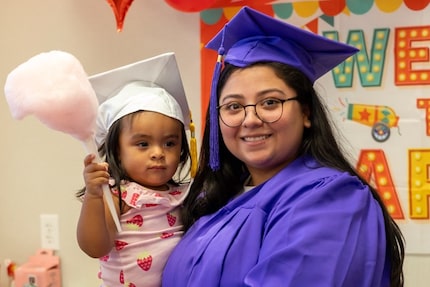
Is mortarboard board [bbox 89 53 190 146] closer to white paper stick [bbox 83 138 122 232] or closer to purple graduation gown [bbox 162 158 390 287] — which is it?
white paper stick [bbox 83 138 122 232]

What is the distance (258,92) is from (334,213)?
12.1 inches

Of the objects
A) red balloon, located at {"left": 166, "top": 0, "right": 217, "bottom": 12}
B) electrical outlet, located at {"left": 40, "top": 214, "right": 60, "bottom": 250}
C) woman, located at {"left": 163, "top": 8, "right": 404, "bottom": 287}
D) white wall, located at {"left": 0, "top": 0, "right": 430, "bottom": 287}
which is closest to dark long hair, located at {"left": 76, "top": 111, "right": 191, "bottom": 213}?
woman, located at {"left": 163, "top": 8, "right": 404, "bottom": 287}

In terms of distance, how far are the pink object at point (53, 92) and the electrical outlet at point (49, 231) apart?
1162 millimetres

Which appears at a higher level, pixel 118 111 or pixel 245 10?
pixel 245 10

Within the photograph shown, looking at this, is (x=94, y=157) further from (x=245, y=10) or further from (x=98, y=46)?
(x=98, y=46)

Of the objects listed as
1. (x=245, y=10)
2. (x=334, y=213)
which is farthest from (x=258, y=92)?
(x=334, y=213)

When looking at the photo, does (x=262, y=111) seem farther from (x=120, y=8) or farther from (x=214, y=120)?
(x=120, y=8)

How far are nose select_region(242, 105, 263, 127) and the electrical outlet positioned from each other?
1.29 meters

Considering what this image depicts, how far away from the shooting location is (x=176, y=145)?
4.47 feet

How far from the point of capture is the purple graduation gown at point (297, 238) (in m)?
0.92

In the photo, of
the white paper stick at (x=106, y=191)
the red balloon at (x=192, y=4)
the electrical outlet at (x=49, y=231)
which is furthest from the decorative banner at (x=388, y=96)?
the electrical outlet at (x=49, y=231)

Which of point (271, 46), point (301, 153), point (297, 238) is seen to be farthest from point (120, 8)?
point (297, 238)

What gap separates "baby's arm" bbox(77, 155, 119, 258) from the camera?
3.75 feet

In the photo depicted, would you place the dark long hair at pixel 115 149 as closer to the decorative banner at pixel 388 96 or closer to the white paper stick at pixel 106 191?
the white paper stick at pixel 106 191
